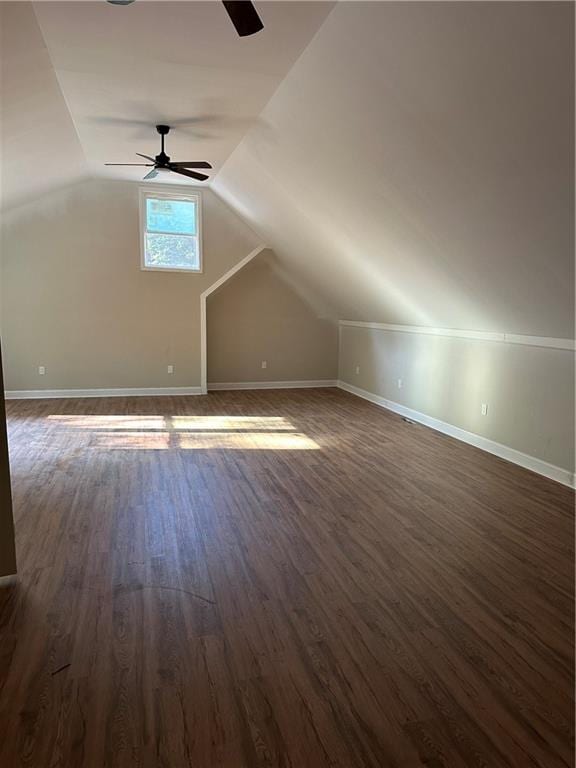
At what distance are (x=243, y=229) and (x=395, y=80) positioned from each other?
5076mm

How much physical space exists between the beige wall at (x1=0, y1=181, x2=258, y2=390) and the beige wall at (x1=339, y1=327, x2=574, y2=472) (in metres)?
2.92

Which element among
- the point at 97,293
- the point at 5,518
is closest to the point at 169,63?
the point at 5,518

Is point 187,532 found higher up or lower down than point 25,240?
lower down

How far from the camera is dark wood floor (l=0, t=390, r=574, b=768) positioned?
160 cm

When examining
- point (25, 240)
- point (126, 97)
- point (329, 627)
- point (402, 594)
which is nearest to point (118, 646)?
point (329, 627)

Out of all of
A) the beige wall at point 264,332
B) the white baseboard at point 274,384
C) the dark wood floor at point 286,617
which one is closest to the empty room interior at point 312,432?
the dark wood floor at point 286,617

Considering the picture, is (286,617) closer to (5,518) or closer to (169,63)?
(5,518)

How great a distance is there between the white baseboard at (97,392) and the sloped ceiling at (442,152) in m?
3.52

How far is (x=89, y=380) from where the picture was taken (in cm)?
723

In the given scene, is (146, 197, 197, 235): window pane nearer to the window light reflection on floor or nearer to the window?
the window

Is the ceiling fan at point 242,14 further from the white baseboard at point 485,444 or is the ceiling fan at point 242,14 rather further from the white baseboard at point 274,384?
the white baseboard at point 274,384

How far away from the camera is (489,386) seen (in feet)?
15.8

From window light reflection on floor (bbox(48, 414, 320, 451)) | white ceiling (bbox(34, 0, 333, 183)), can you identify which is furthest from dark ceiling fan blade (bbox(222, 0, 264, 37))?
window light reflection on floor (bbox(48, 414, 320, 451))

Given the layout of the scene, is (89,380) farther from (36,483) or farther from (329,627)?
(329,627)
